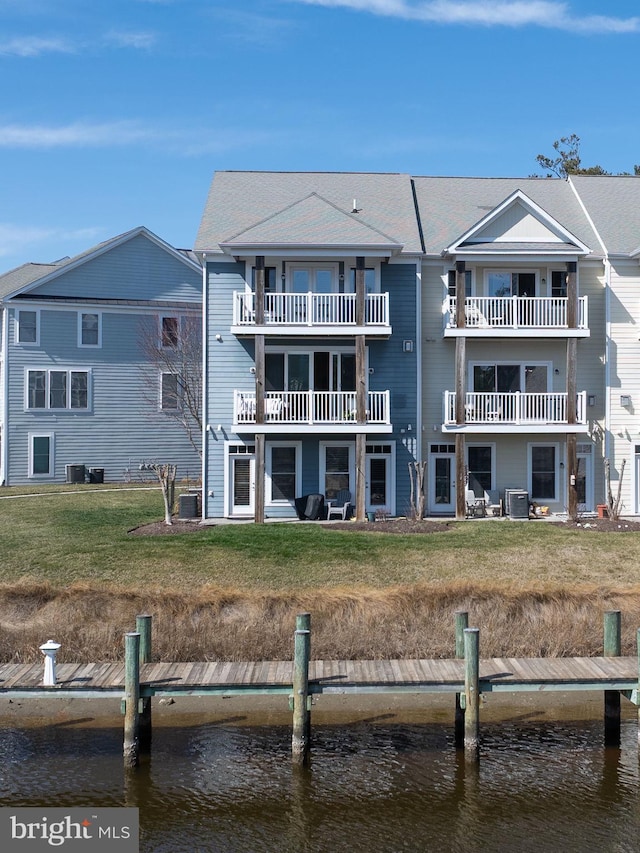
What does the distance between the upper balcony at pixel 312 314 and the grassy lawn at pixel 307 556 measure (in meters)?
5.68

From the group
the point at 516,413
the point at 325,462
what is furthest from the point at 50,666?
the point at 516,413

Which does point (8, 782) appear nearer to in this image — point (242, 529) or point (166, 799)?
point (166, 799)

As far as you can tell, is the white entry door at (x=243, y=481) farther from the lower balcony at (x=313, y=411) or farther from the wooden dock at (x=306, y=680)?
the wooden dock at (x=306, y=680)

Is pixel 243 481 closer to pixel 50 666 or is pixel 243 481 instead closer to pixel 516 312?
pixel 516 312

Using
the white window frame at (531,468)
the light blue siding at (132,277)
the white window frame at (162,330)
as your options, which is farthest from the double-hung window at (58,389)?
the white window frame at (531,468)

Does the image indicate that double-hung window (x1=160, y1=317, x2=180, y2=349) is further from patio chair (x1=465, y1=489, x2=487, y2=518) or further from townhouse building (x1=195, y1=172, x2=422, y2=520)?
patio chair (x1=465, y1=489, x2=487, y2=518)

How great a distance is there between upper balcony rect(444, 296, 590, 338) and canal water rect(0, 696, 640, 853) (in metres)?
14.8

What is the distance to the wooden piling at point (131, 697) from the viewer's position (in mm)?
12047

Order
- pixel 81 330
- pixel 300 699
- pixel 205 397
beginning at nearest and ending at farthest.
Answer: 1. pixel 300 699
2. pixel 205 397
3. pixel 81 330

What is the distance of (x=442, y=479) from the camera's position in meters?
28.0

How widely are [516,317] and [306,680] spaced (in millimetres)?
17336

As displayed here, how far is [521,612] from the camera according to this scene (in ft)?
54.9

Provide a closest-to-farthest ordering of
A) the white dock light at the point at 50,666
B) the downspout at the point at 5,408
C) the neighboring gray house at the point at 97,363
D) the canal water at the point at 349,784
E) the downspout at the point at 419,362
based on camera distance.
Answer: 1. the canal water at the point at 349,784
2. the white dock light at the point at 50,666
3. the downspout at the point at 419,362
4. the downspout at the point at 5,408
5. the neighboring gray house at the point at 97,363

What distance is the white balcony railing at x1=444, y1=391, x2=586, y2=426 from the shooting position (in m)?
26.9
